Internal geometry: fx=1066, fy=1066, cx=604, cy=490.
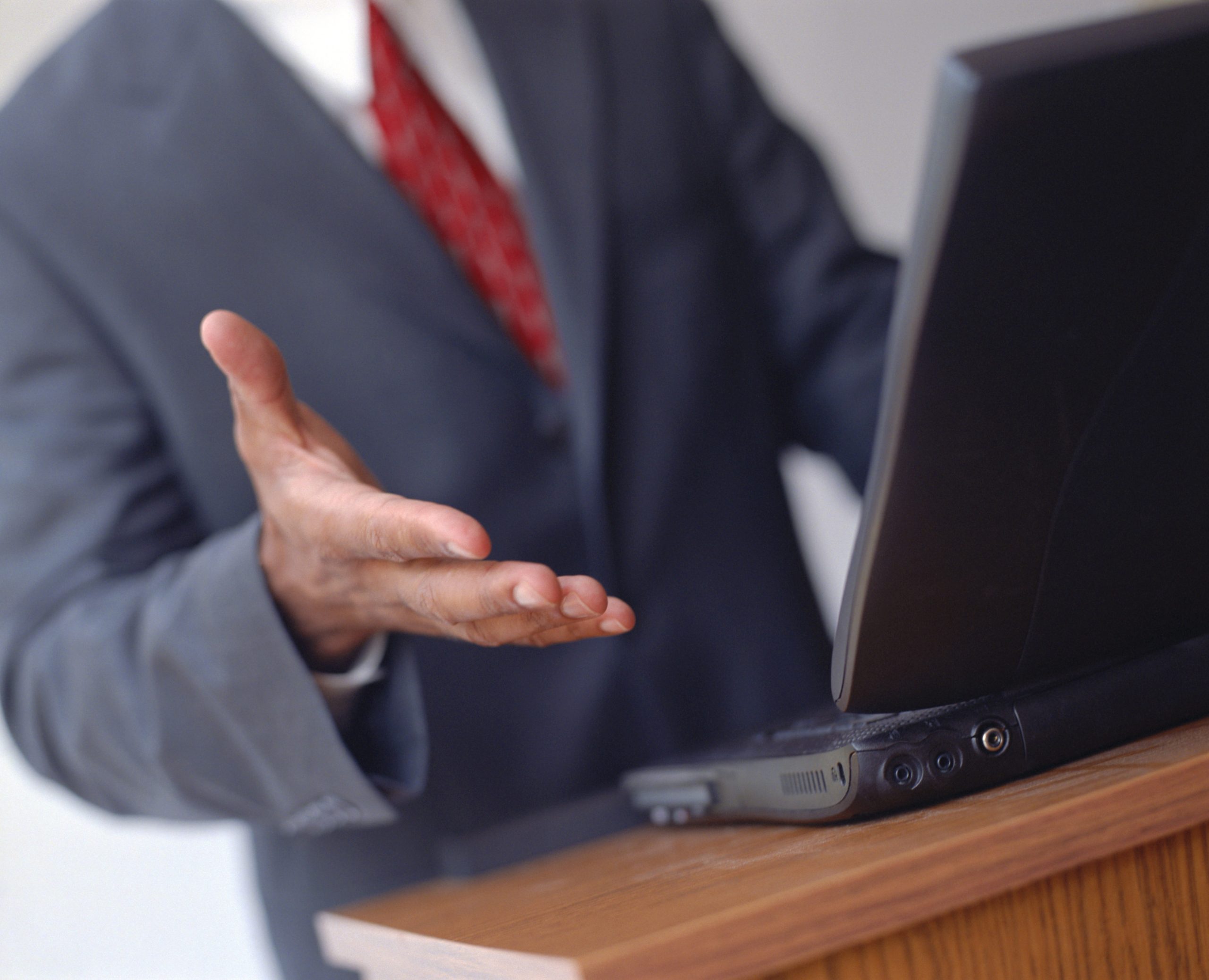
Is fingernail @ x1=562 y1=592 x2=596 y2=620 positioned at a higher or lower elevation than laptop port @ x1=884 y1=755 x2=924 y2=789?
higher

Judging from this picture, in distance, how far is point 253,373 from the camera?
0.50m

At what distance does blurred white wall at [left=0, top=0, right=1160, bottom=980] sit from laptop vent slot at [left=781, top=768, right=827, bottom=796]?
1.02 meters

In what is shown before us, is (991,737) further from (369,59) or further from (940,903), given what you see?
(369,59)

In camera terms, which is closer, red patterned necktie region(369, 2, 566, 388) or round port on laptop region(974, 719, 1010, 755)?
round port on laptop region(974, 719, 1010, 755)

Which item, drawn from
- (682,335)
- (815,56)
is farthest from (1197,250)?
(815,56)

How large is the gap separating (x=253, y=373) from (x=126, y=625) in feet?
1.00

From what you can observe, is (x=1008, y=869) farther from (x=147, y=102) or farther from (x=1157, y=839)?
(x=147, y=102)

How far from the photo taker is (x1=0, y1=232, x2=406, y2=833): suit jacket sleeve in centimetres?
63

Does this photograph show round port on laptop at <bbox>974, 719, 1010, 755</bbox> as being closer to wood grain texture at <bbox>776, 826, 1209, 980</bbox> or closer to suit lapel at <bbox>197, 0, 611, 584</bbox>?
wood grain texture at <bbox>776, 826, 1209, 980</bbox>

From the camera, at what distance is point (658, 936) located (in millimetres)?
319

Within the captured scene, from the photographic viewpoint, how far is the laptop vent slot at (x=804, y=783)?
1.48ft

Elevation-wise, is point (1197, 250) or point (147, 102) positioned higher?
point (147, 102)

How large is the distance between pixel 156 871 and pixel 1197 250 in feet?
5.48

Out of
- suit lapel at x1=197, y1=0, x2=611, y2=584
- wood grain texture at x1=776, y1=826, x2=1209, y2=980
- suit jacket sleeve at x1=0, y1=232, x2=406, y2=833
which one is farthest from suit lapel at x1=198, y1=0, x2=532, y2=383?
wood grain texture at x1=776, y1=826, x2=1209, y2=980
